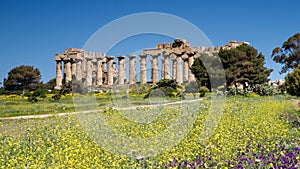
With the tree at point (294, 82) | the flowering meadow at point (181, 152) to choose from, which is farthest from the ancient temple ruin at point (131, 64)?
the flowering meadow at point (181, 152)

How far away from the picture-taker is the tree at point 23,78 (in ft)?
214

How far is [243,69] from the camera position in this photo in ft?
165

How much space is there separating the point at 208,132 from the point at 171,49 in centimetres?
5289

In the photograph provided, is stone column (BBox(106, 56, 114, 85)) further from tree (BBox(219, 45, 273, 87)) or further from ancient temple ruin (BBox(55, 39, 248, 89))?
tree (BBox(219, 45, 273, 87))

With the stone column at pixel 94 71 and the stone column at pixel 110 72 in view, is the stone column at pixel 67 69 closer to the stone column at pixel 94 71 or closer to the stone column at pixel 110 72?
the stone column at pixel 94 71

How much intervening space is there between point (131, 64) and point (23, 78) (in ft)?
64.0

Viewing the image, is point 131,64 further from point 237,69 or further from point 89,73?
point 237,69

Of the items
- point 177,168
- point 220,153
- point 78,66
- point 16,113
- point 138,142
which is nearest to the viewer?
point 177,168

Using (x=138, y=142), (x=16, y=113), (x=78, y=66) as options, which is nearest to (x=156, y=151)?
(x=138, y=142)

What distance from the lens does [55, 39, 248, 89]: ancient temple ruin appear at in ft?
198

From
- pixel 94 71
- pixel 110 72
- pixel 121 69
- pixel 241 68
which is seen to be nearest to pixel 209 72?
pixel 241 68

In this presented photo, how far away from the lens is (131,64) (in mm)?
62562

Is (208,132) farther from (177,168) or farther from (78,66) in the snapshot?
(78,66)

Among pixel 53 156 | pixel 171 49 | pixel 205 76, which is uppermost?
pixel 171 49
